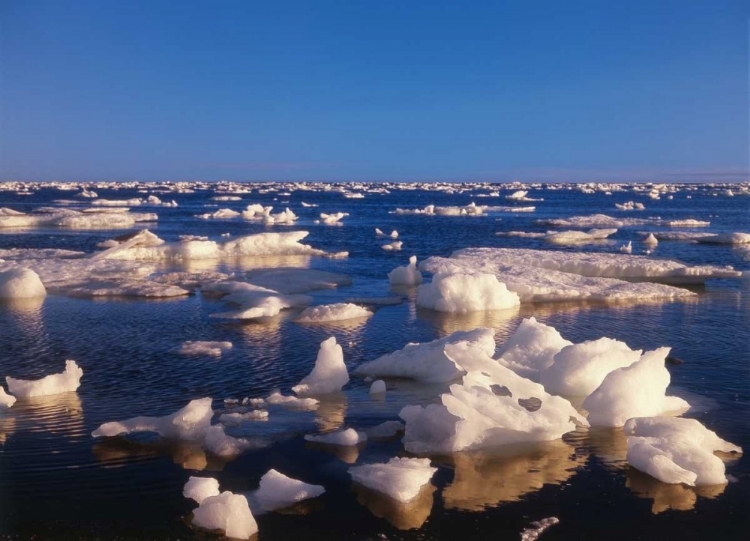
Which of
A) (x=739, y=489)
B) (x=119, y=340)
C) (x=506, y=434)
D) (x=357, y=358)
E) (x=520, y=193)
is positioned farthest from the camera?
(x=520, y=193)

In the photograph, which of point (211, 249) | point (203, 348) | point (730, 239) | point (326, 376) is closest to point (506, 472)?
point (326, 376)

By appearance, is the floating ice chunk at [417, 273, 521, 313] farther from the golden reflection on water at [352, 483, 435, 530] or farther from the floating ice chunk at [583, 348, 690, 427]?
the golden reflection on water at [352, 483, 435, 530]

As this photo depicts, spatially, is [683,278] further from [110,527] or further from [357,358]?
[110,527]

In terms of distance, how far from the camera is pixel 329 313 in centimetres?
1328

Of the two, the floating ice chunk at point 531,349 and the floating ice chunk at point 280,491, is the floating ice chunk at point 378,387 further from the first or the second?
the floating ice chunk at point 280,491

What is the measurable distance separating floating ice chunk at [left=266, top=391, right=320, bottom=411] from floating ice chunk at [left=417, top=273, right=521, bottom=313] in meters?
6.30

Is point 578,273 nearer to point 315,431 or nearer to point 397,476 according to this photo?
point 315,431

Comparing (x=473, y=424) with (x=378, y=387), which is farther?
(x=378, y=387)

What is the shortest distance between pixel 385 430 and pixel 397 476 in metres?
1.29

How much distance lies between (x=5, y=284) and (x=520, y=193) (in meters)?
62.1

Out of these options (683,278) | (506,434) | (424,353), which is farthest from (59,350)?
(683,278)

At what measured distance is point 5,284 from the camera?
50.0 feet

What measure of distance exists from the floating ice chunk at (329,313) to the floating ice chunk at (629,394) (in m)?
5.94

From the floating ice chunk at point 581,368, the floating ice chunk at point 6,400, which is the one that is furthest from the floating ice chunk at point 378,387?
the floating ice chunk at point 6,400
